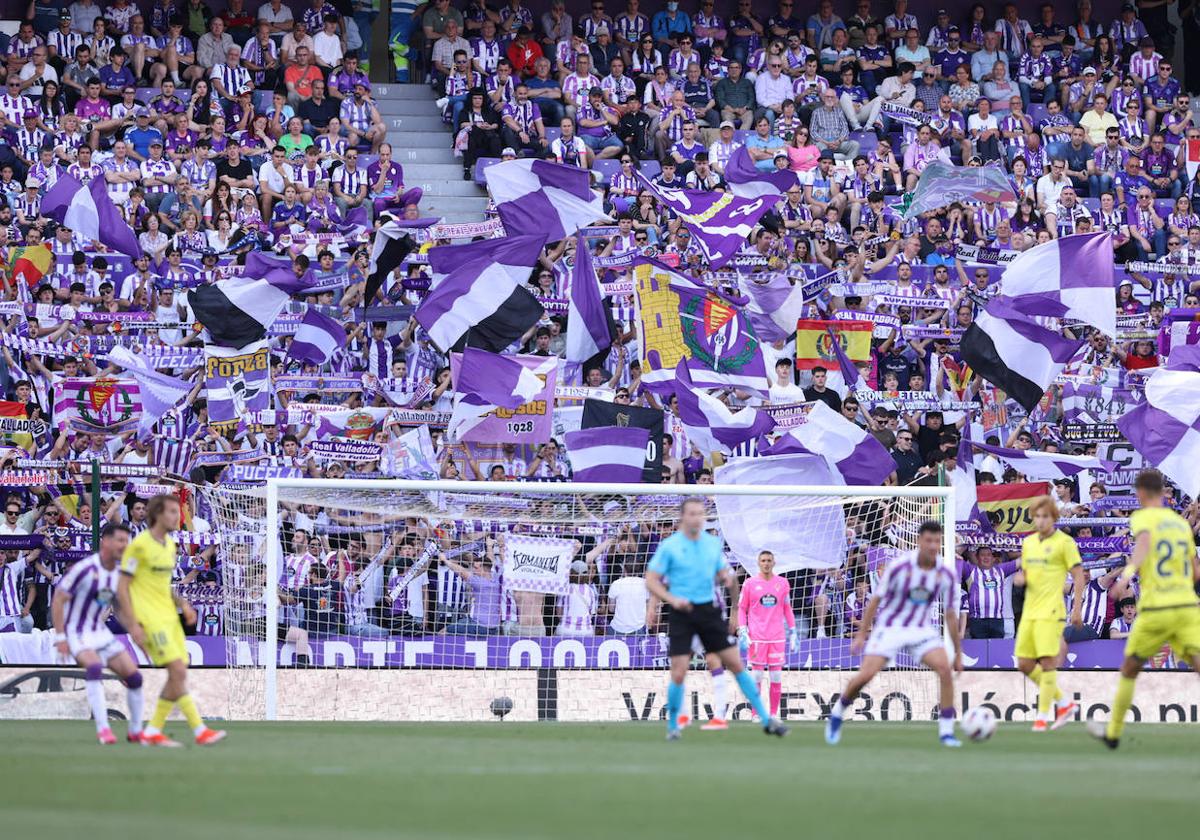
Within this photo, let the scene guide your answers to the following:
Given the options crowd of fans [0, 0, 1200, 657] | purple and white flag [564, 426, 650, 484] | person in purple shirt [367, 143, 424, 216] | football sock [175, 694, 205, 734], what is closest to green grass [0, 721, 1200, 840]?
football sock [175, 694, 205, 734]

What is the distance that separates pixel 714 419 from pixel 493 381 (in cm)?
268

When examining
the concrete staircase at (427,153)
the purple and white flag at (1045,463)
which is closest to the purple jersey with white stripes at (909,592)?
the purple and white flag at (1045,463)

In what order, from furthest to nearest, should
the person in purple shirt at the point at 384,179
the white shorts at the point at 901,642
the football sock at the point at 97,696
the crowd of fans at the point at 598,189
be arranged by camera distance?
the person in purple shirt at the point at 384,179 < the crowd of fans at the point at 598,189 < the football sock at the point at 97,696 < the white shorts at the point at 901,642

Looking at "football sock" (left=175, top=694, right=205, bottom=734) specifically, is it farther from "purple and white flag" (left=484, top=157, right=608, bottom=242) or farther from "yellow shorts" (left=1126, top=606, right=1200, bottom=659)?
"purple and white flag" (left=484, top=157, right=608, bottom=242)

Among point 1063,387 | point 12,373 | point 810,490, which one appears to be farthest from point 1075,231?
point 12,373

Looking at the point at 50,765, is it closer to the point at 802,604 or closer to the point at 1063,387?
the point at 802,604

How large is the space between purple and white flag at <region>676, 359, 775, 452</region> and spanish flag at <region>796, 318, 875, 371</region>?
196 centimetres

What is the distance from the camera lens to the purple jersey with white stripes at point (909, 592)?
1386 centimetres

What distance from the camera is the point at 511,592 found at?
20328 mm

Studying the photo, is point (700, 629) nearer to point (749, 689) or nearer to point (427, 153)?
point (749, 689)

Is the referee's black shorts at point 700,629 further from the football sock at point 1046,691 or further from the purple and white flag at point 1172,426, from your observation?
the purple and white flag at point 1172,426

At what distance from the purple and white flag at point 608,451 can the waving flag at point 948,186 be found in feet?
21.2

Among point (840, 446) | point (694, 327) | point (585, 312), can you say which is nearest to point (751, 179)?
point (694, 327)

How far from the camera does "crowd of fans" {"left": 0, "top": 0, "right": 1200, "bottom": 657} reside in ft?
68.6
